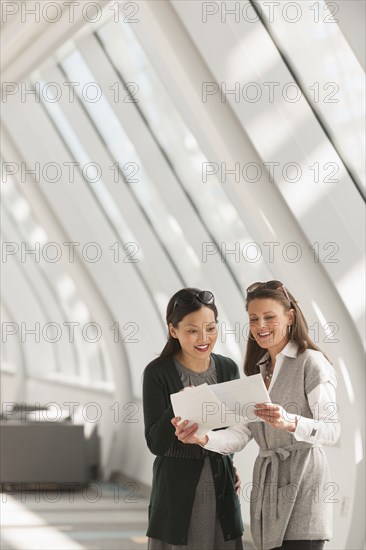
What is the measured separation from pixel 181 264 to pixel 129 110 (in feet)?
6.61

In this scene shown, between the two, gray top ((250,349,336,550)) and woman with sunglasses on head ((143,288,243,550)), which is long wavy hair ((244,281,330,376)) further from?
woman with sunglasses on head ((143,288,243,550))

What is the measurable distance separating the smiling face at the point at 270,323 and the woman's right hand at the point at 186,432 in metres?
0.45

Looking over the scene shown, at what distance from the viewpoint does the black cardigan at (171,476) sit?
3.67 meters

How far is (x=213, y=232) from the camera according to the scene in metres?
9.53

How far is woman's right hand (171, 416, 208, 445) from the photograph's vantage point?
3.60 metres

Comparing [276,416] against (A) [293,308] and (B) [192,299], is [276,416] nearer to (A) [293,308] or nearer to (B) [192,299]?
(A) [293,308]

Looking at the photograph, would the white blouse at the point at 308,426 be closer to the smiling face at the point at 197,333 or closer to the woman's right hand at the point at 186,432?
the woman's right hand at the point at 186,432

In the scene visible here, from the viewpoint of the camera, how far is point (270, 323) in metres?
3.77

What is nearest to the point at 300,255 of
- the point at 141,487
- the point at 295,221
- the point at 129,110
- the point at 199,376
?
the point at 295,221

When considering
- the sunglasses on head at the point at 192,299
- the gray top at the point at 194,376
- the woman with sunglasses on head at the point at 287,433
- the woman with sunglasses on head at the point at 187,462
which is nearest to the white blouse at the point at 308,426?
the woman with sunglasses on head at the point at 287,433

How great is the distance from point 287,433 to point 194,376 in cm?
47

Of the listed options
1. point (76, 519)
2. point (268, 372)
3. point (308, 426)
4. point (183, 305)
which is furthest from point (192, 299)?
point (76, 519)

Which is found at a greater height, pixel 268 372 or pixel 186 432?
pixel 268 372

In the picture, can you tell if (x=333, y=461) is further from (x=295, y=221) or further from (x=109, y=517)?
(x=109, y=517)
